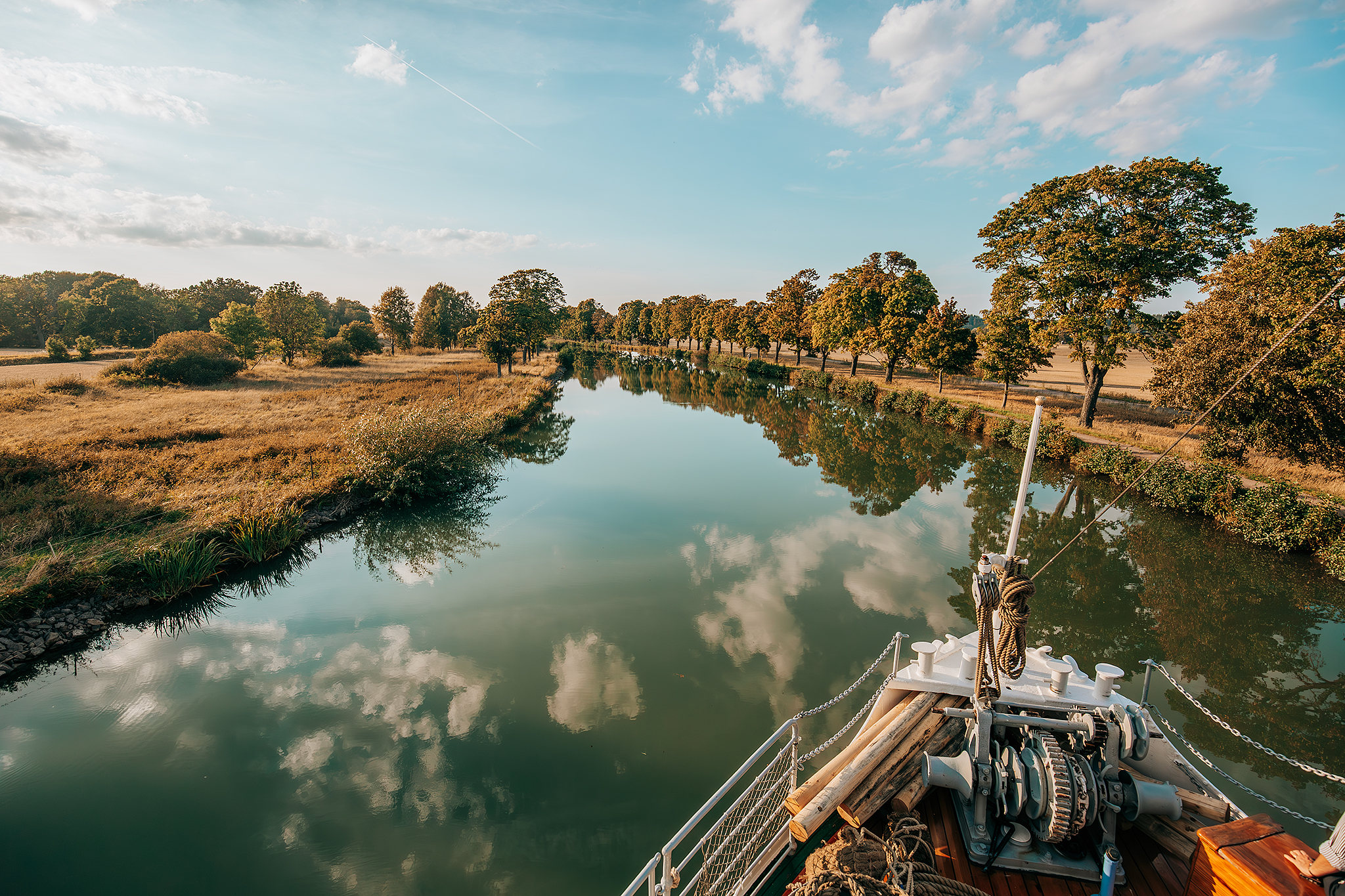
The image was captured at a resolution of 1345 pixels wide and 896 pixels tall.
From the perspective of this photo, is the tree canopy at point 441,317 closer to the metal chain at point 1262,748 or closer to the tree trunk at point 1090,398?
the tree trunk at point 1090,398

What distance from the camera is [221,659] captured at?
9195mm

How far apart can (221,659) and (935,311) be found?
138 ft

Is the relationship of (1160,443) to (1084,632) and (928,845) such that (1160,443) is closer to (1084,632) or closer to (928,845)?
(1084,632)

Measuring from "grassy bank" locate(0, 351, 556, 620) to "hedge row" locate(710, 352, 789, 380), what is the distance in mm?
34457

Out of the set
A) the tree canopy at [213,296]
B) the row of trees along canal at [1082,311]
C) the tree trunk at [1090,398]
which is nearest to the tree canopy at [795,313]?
the row of trees along canal at [1082,311]

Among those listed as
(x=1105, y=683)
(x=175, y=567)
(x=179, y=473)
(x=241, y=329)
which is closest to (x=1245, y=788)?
(x=1105, y=683)

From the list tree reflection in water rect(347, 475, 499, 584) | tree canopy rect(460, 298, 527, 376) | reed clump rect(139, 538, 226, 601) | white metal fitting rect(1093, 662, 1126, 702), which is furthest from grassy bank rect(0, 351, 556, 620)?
tree canopy rect(460, 298, 527, 376)

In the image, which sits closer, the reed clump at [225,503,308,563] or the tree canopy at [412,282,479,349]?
the reed clump at [225,503,308,563]

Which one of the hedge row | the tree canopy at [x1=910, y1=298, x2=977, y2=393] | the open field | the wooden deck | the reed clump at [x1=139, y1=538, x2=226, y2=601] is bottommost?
the reed clump at [x1=139, y1=538, x2=226, y2=601]

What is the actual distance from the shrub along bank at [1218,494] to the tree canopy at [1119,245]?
4797mm

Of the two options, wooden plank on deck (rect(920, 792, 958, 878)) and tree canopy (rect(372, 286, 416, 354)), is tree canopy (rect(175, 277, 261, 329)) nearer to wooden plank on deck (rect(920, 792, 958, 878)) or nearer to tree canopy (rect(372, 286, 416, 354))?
tree canopy (rect(372, 286, 416, 354))

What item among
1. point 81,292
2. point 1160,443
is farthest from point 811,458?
point 81,292

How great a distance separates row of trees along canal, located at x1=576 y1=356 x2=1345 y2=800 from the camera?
830 centimetres

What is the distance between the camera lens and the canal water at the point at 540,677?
5.92 meters
